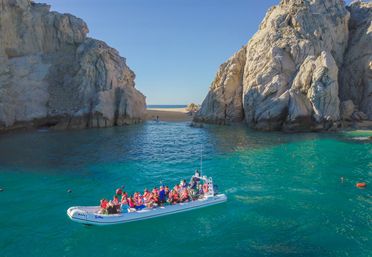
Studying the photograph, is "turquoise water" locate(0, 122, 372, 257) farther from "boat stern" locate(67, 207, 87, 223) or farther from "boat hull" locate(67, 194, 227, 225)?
"boat stern" locate(67, 207, 87, 223)

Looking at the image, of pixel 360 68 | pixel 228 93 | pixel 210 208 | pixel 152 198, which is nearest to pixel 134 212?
pixel 152 198

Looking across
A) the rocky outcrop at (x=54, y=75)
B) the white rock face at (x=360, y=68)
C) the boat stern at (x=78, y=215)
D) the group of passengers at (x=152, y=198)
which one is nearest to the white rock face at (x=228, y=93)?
the rocky outcrop at (x=54, y=75)

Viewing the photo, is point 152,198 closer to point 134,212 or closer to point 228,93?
point 134,212

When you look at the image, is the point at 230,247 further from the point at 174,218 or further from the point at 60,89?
the point at 60,89

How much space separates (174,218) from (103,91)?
5288 centimetres

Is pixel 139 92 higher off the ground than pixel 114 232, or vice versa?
pixel 139 92

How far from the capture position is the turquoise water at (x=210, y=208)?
1852 centimetres

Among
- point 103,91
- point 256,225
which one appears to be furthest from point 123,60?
point 256,225

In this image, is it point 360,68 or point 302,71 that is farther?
point 360,68

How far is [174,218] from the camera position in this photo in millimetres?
22719

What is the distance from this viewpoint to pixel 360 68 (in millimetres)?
67438

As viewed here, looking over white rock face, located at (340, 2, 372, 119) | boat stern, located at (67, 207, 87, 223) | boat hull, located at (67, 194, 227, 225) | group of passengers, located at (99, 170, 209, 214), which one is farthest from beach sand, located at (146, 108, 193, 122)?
boat stern, located at (67, 207, 87, 223)

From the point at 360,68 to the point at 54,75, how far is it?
6547 cm

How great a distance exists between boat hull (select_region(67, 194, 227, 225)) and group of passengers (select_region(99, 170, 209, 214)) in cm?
51
